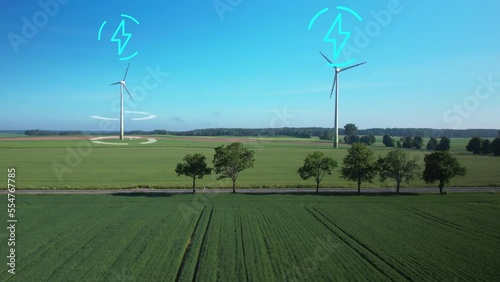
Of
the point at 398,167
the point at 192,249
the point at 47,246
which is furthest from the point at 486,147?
the point at 47,246

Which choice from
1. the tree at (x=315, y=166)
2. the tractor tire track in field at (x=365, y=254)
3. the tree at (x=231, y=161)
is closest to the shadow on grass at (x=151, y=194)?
the tree at (x=231, y=161)

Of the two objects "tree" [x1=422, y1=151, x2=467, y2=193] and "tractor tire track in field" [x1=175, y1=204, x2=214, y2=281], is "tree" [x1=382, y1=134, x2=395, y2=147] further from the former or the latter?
"tractor tire track in field" [x1=175, y1=204, x2=214, y2=281]

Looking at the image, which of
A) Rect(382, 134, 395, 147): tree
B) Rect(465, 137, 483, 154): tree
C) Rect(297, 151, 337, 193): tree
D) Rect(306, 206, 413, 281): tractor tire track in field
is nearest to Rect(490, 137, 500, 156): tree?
Rect(465, 137, 483, 154): tree

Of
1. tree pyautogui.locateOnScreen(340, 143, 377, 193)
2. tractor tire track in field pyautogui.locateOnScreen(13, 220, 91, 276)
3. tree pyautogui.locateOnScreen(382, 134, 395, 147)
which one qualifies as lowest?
tractor tire track in field pyautogui.locateOnScreen(13, 220, 91, 276)

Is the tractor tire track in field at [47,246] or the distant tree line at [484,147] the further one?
the distant tree line at [484,147]

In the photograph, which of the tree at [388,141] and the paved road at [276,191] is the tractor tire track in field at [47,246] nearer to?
the paved road at [276,191]

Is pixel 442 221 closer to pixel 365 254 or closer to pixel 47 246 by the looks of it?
pixel 365 254
